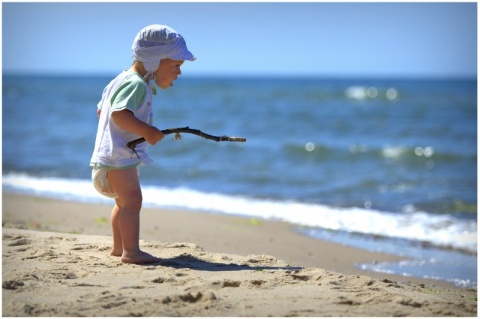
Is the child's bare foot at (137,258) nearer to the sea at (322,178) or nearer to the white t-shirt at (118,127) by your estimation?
the white t-shirt at (118,127)

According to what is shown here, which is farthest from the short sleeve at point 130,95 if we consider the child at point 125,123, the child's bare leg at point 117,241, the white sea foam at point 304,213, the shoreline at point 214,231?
the white sea foam at point 304,213

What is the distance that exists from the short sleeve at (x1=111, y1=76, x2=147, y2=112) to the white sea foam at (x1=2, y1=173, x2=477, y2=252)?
340 centimetres

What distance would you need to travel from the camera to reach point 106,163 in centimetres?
403

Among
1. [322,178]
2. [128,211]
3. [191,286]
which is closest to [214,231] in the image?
[128,211]

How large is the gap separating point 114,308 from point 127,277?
581mm

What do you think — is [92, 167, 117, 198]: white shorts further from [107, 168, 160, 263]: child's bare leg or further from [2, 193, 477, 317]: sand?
[2, 193, 477, 317]: sand

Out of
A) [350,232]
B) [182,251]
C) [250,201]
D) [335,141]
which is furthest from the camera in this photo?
[335,141]

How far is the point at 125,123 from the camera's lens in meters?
3.90

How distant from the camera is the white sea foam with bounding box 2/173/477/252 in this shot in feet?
22.3

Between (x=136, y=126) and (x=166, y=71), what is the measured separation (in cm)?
47

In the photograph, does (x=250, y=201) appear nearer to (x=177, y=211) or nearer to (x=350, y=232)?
(x=177, y=211)

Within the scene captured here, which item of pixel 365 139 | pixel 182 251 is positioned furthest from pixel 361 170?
pixel 182 251

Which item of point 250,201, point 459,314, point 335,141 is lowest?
point 459,314

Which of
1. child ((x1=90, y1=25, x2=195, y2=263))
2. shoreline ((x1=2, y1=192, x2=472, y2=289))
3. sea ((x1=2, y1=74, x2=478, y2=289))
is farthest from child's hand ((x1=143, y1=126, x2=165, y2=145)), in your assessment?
shoreline ((x1=2, y1=192, x2=472, y2=289))
